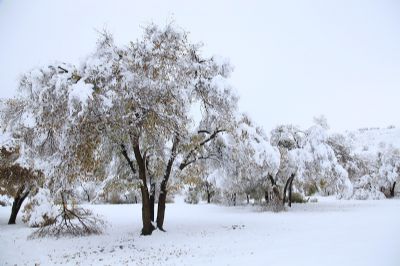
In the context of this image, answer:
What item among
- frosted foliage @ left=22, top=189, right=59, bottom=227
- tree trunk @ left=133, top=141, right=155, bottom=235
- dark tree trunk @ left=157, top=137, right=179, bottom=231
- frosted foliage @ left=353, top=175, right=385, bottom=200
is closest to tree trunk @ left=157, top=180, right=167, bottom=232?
dark tree trunk @ left=157, top=137, right=179, bottom=231

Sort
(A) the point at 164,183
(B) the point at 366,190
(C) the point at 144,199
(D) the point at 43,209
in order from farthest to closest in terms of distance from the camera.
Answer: (B) the point at 366,190 < (D) the point at 43,209 < (A) the point at 164,183 < (C) the point at 144,199

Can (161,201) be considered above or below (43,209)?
above

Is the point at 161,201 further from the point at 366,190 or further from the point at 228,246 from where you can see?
the point at 366,190

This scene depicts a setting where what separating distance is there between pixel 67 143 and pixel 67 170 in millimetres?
1018

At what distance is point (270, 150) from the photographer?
17.4m

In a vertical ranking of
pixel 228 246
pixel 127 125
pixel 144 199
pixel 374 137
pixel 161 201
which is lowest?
pixel 228 246

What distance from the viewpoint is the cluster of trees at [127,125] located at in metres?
12.1

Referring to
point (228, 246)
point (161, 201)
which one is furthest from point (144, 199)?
point (228, 246)

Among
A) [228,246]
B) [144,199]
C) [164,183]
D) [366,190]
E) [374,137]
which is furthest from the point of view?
[374,137]

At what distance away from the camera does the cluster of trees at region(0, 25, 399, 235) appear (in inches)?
476

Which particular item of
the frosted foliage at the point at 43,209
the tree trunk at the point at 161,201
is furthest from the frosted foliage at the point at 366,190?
the frosted foliage at the point at 43,209

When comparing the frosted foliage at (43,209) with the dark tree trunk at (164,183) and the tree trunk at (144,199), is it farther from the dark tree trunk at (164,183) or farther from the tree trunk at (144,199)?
the dark tree trunk at (164,183)

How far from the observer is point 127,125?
12.4 m

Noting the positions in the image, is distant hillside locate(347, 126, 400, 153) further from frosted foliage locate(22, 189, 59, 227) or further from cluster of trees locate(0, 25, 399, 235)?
frosted foliage locate(22, 189, 59, 227)
